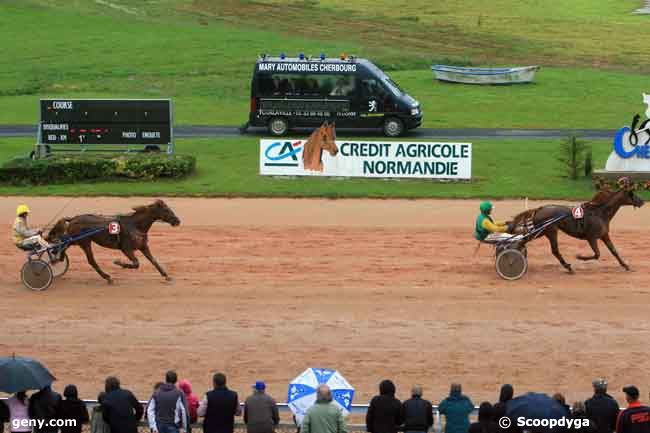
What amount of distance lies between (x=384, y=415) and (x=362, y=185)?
1743 centimetres

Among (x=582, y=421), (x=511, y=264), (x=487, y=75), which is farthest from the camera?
(x=487, y=75)

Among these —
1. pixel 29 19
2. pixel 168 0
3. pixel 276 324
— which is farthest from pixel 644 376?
pixel 168 0

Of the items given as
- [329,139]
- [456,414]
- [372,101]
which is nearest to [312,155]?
[329,139]

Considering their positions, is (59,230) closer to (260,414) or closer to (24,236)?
(24,236)

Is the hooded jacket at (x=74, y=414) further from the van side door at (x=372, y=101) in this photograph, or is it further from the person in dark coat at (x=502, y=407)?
the van side door at (x=372, y=101)

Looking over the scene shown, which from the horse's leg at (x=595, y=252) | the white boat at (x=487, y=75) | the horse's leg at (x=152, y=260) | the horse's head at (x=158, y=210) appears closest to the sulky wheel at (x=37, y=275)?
the horse's leg at (x=152, y=260)

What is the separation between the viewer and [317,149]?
29.8 metres

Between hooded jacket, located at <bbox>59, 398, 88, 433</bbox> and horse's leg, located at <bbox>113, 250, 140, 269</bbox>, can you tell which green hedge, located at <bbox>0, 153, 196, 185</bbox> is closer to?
horse's leg, located at <bbox>113, 250, 140, 269</bbox>

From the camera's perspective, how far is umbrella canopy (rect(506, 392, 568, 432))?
11648 mm

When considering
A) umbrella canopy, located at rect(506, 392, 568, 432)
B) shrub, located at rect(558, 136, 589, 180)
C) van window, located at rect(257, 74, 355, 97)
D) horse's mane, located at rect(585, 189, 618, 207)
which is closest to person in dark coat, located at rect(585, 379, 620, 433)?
umbrella canopy, located at rect(506, 392, 568, 432)

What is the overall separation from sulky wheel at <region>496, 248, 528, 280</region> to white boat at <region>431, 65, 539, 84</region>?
949 inches

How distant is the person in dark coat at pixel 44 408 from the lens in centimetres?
1202

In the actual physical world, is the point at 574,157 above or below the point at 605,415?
above

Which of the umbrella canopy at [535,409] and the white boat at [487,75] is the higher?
the white boat at [487,75]
